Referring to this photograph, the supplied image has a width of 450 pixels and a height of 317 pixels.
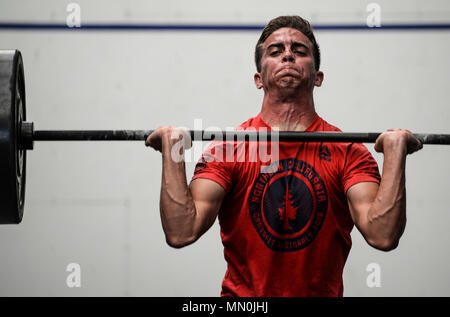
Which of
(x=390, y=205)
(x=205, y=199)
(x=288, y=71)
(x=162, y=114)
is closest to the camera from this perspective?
(x=390, y=205)

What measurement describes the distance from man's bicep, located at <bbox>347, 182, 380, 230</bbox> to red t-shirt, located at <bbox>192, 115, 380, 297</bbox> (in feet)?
0.08

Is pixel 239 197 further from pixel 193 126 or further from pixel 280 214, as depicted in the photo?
pixel 193 126

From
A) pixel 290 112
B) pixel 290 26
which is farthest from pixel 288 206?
pixel 290 26

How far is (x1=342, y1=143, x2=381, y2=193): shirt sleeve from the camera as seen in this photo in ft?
4.80

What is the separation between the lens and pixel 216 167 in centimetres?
153

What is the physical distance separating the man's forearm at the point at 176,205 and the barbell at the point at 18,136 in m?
0.13

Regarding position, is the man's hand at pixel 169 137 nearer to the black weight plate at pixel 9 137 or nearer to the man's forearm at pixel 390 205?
the black weight plate at pixel 9 137

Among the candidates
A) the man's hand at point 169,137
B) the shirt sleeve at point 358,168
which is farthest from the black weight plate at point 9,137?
the shirt sleeve at point 358,168

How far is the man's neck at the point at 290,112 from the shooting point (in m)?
1.62

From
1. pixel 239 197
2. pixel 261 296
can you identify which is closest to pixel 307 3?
pixel 239 197

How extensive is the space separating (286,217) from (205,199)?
278 millimetres

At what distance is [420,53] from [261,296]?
70.8 inches

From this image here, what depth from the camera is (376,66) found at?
8.42ft

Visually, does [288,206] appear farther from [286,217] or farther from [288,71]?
[288,71]
